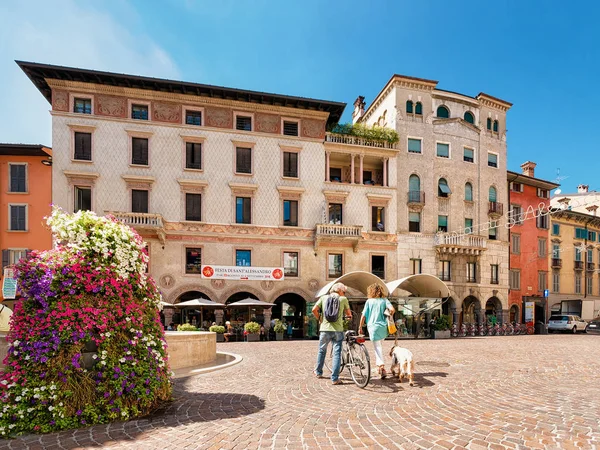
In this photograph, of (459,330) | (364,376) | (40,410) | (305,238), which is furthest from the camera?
(459,330)

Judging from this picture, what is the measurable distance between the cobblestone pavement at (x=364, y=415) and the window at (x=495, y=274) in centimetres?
2448

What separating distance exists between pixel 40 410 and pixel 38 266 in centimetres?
184

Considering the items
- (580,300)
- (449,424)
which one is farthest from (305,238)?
(580,300)

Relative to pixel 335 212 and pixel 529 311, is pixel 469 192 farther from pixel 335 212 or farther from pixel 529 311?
pixel 529 311

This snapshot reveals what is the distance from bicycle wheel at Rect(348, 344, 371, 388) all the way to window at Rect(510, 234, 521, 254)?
106ft

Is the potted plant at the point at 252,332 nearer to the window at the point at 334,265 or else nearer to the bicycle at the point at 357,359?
the window at the point at 334,265

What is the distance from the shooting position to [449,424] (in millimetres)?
5250

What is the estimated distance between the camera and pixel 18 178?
25297 mm

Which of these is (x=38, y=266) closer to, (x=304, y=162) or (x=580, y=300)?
(x=304, y=162)

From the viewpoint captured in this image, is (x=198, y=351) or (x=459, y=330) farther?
(x=459, y=330)

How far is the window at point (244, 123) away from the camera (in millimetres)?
26625

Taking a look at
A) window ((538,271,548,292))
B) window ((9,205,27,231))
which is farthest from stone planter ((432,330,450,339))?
window ((9,205,27,231))

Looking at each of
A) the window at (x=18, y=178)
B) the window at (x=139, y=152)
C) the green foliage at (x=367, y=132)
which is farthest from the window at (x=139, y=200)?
the green foliage at (x=367, y=132)

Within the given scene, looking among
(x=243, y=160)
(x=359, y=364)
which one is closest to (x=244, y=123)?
(x=243, y=160)
